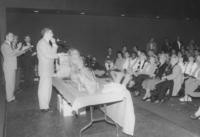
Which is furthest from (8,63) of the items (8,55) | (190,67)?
(190,67)

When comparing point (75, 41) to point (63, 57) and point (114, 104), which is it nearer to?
point (63, 57)

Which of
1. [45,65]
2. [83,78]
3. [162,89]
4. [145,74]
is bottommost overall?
[162,89]

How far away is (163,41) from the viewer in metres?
9.38

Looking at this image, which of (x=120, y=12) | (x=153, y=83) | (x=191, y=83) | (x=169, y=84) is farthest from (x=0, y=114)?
(x=120, y=12)

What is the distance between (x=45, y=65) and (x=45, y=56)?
0.16 metres

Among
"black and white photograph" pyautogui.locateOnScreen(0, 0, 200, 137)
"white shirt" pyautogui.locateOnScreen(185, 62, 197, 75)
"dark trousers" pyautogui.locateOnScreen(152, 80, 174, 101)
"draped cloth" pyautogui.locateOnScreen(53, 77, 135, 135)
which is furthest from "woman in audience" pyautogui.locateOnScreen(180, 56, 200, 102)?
"draped cloth" pyautogui.locateOnScreen(53, 77, 135, 135)

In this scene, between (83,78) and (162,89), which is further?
(162,89)

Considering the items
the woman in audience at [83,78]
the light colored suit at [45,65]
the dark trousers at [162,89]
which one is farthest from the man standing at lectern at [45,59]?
the dark trousers at [162,89]

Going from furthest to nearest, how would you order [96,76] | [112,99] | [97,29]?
[97,29], [96,76], [112,99]

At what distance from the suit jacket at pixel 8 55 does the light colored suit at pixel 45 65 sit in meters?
0.93

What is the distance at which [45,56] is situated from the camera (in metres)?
3.93

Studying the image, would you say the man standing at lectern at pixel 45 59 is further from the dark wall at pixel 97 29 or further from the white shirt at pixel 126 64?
the dark wall at pixel 97 29

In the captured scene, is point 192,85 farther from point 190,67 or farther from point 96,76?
point 96,76

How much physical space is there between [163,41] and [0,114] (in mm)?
7281
